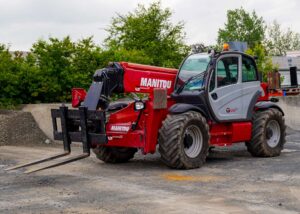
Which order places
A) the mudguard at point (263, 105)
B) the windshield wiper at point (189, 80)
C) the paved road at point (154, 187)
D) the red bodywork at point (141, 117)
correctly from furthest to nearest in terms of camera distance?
the mudguard at point (263, 105), the windshield wiper at point (189, 80), the red bodywork at point (141, 117), the paved road at point (154, 187)

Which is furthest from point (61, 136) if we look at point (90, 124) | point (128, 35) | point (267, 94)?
point (128, 35)

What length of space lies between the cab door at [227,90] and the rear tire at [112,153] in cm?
208

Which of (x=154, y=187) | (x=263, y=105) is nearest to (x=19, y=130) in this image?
(x=263, y=105)

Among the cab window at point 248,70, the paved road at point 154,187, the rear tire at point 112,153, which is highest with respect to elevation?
the cab window at point 248,70

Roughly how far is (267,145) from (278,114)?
2.64 ft

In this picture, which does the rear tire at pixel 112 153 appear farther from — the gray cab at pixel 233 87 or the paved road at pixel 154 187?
the gray cab at pixel 233 87

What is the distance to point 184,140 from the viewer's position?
446 inches

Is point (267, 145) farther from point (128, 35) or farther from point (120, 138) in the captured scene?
point (128, 35)

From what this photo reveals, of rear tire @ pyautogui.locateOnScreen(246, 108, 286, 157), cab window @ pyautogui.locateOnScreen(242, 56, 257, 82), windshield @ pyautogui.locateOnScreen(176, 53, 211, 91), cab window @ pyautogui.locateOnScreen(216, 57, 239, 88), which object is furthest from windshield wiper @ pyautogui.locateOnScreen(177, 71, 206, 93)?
rear tire @ pyautogui.locateOnScreen(246, 108, 286, 157)

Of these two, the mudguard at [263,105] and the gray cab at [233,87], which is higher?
the gray cab at [233,87]

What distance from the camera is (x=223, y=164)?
12219 millimetres

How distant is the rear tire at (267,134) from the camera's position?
12.9m

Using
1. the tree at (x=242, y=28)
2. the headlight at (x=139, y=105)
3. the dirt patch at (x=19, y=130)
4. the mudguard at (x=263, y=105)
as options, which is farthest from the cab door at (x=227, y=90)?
the tree at (x=242, y=28)

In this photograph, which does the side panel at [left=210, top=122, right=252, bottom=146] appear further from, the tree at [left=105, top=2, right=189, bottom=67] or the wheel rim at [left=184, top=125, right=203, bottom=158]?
the tree at [left=105, top=2, right=189, bottom=67]
